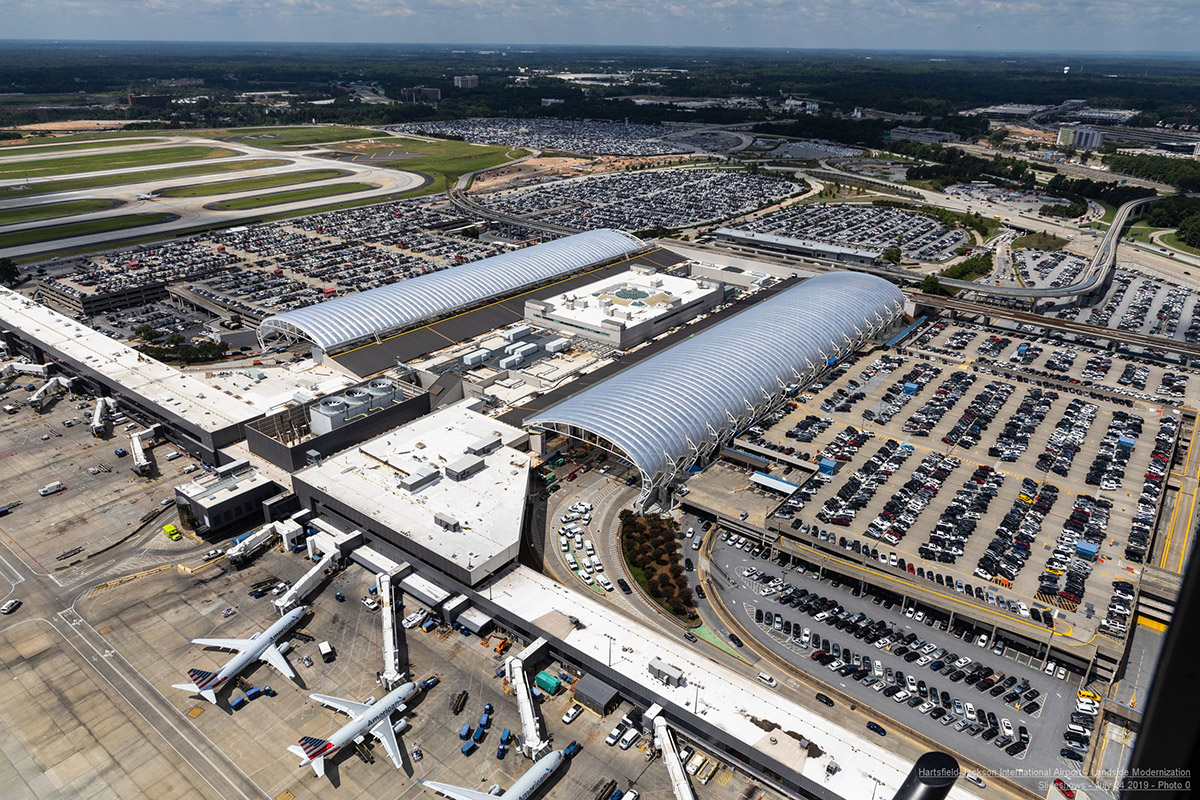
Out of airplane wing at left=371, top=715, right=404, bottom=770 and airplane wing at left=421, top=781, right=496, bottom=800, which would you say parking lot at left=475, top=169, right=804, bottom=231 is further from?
airplane wing at left=421, top=781, right=496, bottom=800

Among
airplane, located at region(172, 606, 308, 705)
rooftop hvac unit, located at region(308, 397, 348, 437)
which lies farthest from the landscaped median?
rooftop hvac unit, located at region(308, 397, 348, 437)

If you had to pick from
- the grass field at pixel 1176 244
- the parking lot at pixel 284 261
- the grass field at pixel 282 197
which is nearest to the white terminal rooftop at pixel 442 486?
the parking lot at pixel 284 261

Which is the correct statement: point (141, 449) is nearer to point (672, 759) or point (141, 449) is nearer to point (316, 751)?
point (316, 751)

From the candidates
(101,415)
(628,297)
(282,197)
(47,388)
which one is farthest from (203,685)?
(282,197)

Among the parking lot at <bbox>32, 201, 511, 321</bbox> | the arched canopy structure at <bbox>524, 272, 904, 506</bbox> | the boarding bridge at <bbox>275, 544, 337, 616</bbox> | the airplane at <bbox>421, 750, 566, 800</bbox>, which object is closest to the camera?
Answer: the airplane at <bbox>421, 750, 566, 800</bbox>

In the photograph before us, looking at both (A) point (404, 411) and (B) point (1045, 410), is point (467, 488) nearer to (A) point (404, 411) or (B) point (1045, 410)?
(A) point (404, 411)

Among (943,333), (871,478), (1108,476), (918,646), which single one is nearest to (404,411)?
(871,478)
